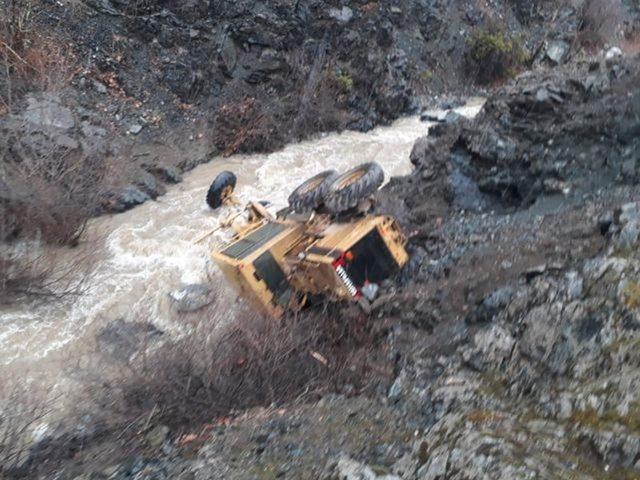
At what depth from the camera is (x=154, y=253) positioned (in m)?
9.30

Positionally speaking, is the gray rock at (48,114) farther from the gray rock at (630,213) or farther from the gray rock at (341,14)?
the gray rock at (630,213)

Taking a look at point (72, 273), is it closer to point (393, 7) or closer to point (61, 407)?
point (61, 407)

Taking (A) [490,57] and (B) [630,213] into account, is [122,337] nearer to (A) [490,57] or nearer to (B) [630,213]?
(B) [630,213]

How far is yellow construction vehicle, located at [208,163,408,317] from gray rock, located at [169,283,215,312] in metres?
1.33

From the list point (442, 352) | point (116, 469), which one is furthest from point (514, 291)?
point (116, 469)

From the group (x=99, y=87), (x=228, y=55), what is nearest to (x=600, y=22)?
(x=228, y=55)

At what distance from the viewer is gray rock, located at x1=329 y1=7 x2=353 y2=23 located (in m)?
16.1

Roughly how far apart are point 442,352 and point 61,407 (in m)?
3.84

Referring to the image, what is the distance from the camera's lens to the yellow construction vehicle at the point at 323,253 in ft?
19.6

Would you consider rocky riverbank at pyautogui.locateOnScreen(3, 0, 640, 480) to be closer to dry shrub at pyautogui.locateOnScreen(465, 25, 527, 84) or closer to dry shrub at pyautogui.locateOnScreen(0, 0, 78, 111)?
dry shrub at pyautogui.locateOnScreen(0, 0, 78, 111)

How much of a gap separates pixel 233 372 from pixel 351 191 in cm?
230

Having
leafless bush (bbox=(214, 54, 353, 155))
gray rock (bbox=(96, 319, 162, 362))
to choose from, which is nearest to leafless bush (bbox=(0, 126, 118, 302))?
gray rock (bbox=(96, 319, 162, 362))

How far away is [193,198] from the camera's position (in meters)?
11.2

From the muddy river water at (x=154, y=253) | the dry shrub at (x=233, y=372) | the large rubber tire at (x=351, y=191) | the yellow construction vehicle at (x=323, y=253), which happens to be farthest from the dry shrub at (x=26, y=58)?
the dry shrub at (x=233, y=372)
